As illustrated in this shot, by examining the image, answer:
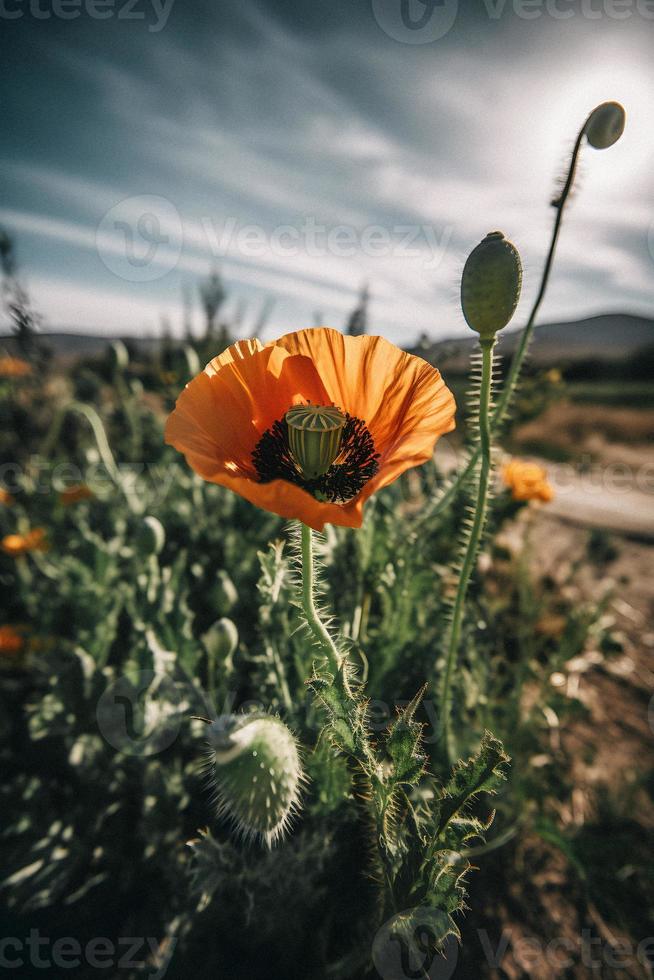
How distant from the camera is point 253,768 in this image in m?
0.87

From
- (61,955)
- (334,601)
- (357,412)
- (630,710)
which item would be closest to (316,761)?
(334,601)

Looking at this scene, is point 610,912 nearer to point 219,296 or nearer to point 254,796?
point 254,796

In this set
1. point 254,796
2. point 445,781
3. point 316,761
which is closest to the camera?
point 254,796

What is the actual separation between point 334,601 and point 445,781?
1.97 ft

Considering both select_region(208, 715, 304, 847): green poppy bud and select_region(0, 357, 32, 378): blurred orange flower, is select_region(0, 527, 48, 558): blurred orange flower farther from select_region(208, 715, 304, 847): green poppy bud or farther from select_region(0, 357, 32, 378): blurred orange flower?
select_region(208, 715, 304, 847): green poppy bud

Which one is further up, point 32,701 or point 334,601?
point 334,601

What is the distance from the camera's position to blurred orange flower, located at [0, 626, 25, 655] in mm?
2090

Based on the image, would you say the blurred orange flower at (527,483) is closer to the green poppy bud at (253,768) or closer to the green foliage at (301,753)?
the green foliage at (301,753)

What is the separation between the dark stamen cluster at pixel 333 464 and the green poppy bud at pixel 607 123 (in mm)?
656

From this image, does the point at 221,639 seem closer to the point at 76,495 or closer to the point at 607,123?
the point at 607,123

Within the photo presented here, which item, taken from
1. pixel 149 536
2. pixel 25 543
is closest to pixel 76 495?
pixel 25 543

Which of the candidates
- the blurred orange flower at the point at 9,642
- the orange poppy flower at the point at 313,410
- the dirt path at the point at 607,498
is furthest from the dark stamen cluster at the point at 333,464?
the dirt path at the point at 607,498

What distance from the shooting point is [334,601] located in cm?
174

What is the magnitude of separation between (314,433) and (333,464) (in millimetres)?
216
